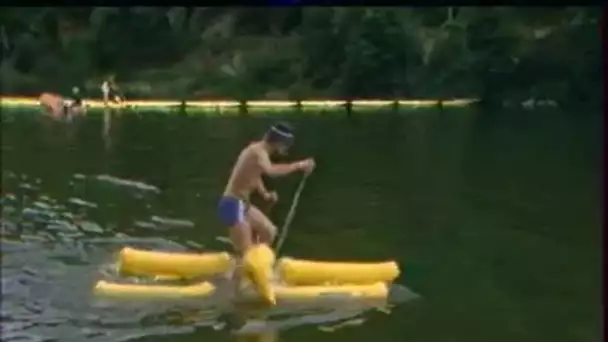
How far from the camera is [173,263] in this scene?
5.17ft

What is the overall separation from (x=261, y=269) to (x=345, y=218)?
111 millimetres

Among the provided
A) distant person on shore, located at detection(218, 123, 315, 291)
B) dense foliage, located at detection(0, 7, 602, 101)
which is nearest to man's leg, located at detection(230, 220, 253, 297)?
distant person on shore, located at detection(218, 123, 315, 291)

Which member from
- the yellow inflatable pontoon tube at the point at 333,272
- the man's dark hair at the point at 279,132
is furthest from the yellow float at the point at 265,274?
the man's dark hair at the point at 279,132

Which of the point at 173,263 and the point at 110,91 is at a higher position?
the point at 110,91

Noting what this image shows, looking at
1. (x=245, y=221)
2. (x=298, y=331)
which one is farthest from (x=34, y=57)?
(x=298, y=331)

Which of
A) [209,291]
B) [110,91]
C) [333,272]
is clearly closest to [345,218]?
[333,272]

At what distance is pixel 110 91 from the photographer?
1578mm

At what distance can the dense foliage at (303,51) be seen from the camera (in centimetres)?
156

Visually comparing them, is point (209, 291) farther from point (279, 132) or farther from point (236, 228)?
point (279, 132)

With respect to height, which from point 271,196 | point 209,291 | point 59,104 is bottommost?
point 209,291

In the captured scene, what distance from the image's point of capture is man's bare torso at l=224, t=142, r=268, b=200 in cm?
155

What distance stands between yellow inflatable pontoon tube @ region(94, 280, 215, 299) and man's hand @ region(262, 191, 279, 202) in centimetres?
12

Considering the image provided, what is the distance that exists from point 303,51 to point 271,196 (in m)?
0.17

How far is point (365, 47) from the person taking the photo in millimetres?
1577
